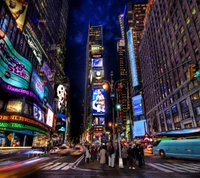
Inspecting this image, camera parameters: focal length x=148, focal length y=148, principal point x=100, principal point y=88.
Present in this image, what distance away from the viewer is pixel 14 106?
42.7m

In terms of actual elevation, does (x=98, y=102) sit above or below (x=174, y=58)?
above

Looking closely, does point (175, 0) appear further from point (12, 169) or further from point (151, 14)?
point (12, 169)

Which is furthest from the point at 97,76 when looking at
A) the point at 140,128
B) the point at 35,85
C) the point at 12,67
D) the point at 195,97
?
the point at 195,97

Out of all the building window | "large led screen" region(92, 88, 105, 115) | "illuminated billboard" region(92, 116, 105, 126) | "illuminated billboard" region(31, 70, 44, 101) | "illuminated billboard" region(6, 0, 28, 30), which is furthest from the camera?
"large led screen" region(92, 88, 105, 115)

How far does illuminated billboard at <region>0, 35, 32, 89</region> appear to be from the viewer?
36.8 meters

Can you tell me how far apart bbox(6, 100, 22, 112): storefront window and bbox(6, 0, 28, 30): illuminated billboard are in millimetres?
24939

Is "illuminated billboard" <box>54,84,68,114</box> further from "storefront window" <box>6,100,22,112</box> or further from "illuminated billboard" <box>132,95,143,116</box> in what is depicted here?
"storefront window" <box>6,100,22,112</box>

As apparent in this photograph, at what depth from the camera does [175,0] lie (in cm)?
5400

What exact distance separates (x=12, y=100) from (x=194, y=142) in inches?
1778

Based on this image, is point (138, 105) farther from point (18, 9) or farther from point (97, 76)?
point (18, 9)

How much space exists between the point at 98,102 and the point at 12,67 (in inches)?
3351

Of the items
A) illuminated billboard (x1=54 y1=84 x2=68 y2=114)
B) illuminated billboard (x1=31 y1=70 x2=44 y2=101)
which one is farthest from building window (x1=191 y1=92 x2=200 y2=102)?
illuminated billboard (x1=54 y1=84 x2=68 y2=114)

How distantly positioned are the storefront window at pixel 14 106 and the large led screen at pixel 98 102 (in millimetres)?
77180

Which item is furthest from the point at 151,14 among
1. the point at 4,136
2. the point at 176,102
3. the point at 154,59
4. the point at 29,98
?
the point at 4,136
